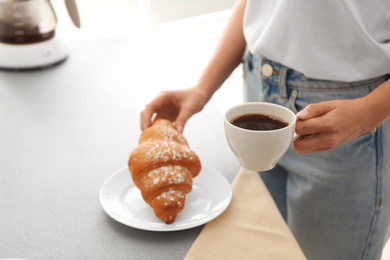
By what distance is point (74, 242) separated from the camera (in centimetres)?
77

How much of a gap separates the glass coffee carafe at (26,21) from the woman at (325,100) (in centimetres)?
57

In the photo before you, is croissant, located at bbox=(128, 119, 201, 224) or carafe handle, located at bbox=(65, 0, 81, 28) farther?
carafe handle, located at bbox=(65, 0, 81, 28)

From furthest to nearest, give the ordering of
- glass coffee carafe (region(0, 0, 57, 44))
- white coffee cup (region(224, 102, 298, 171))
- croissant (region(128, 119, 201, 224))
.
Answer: glass coffee carafe (region(0, 0, 57, 44)), croissant (region(128, 119, 201, 224)), white coffee cup (region(224, 102, 298, 171))

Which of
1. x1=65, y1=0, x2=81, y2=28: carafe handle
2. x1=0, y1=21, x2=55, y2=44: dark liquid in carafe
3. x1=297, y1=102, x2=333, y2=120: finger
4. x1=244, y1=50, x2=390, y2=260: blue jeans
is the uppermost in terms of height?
x1=65, y1=0, x2=81, y2=28: carafe handle

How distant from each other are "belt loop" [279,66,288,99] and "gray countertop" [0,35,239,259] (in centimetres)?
18

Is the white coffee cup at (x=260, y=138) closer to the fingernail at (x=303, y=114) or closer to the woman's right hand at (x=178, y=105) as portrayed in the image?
the fingernail at (x=303, y=114)

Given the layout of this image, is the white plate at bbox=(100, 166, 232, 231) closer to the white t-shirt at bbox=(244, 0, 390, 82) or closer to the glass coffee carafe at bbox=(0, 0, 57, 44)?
the white t-shirt at bbox=(244, 0, 390, 82)

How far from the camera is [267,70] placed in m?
0.99

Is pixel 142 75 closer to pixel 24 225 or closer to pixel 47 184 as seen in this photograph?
pixel 47 184

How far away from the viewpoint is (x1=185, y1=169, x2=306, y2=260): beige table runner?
744mm

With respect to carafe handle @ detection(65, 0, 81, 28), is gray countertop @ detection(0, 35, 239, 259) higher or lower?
lower

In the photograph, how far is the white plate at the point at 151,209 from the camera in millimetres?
777

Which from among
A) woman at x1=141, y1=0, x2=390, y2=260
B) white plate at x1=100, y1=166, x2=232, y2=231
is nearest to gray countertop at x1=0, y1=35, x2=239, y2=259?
white plate at x1=100, y1=166, x2=232, y2=231

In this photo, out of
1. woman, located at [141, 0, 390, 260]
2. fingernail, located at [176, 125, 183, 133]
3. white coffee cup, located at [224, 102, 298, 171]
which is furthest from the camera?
fingernail, located at [176, 125, 183, 133]
